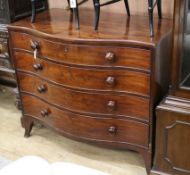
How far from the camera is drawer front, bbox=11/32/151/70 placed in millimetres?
1624

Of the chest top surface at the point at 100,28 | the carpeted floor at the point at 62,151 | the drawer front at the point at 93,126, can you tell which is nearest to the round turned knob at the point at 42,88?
the drawer front at the point at 93,126

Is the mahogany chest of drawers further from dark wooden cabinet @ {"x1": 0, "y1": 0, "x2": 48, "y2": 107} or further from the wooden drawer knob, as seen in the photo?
dark wooden cabinet @ {"x1": 0, "y1": 0, "x2": 48, "y2": 107}

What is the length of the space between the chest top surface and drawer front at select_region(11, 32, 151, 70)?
4 centimetres

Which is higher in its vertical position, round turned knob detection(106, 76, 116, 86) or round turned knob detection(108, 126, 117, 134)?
round turned knob detection(106, 76, 116, 86)

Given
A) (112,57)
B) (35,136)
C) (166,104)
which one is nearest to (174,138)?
(166,104)

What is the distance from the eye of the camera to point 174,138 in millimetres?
1690

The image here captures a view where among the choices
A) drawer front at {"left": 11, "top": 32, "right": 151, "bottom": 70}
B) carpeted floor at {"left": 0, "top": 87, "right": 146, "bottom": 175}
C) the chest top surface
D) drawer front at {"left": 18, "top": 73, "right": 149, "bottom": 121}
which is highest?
the chest top surface

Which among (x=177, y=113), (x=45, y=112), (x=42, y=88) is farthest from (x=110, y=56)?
(x=45, y=112)

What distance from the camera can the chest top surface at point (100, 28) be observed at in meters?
1.65

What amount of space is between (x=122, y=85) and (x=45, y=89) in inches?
22.2

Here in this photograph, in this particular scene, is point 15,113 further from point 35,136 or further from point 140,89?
point 140,89

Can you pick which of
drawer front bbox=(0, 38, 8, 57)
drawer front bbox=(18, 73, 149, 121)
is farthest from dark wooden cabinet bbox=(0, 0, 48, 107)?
drawer front bbox=(18, 73, 149, 121)

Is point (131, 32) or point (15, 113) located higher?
point (131, 32)

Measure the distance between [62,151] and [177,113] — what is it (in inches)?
37.2
